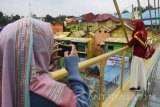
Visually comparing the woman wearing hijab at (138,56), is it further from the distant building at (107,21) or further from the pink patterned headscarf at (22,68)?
the distant building at (107,21)

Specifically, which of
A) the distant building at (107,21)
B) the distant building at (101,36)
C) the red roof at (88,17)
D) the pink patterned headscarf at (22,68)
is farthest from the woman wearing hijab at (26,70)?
the red roof at (88,17)

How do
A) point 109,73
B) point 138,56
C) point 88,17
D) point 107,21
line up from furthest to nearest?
point 88,17, point 107,21, point 138,56, point 109,73

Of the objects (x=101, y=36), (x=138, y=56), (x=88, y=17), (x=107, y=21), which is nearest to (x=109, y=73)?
(x=138, y=56)

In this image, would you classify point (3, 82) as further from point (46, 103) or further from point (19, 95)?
point (46, 103)

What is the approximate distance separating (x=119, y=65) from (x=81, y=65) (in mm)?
1860

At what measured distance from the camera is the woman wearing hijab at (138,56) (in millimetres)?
3475

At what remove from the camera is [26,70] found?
955mm

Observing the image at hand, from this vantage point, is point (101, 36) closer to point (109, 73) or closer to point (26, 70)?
point (109, 73)

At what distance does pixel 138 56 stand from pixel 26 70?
2.79 metres

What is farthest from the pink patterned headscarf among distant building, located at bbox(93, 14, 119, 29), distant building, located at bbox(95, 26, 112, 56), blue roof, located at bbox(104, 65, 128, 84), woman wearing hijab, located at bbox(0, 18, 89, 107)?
distant building, located at bbox(93, 14, 119, 29)

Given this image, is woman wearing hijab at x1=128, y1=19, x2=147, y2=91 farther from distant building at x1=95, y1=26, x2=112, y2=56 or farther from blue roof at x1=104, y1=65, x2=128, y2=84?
distant building at x1=95, y1=26, x2=112, y2=56

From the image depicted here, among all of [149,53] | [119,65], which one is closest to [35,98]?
[119,65]

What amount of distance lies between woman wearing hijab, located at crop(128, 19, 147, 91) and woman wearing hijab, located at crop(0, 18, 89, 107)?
262cm

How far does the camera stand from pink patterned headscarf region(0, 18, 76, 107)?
95 centimetres
